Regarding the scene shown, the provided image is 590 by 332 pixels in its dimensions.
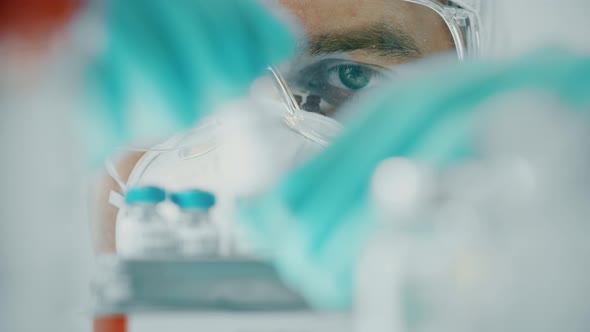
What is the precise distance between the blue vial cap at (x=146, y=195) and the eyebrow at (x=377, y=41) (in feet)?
0.89

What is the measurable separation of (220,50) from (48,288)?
0.58ft

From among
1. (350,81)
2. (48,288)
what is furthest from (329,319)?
(350,81)

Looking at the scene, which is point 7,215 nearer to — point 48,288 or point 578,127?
point 48,288

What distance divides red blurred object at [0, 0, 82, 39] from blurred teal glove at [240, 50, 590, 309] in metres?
0.16

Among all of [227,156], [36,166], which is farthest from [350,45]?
[36,166]

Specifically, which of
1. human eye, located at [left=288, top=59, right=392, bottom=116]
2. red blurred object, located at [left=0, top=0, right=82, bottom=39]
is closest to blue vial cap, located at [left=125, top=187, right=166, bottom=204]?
red blurred object, located at [left=0, top=0, right=82, bottom=39]

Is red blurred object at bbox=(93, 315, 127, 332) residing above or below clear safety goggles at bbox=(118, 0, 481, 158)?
below

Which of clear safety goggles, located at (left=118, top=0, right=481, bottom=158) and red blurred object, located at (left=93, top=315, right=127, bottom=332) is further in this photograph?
clear safety goggles, located at (left=118, top=0, right=481, bottom=158)

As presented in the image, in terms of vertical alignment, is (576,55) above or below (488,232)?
above

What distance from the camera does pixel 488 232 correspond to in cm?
36

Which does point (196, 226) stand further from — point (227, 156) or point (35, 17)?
point (35, 17)

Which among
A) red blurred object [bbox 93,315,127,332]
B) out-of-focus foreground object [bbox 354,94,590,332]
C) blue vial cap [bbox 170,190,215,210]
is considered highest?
blue vial cap [bbox 170,190,215,210]

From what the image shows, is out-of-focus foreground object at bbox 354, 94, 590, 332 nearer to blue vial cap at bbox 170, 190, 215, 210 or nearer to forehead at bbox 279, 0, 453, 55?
blue vial cap at bbox 170, 190, 215, 210

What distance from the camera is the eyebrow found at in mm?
660
